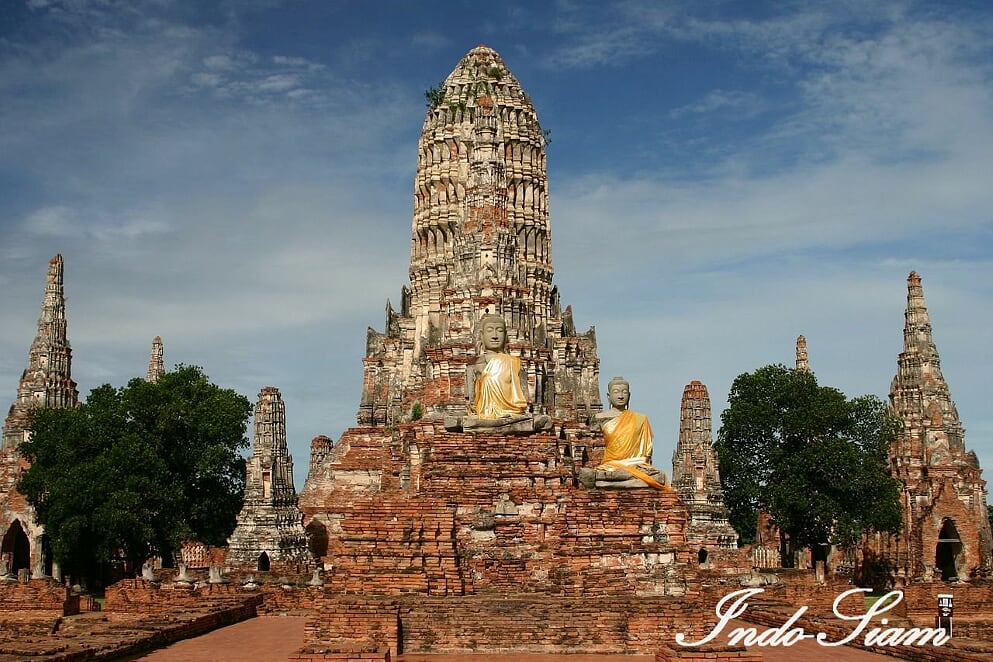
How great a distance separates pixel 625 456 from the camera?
65.0ft

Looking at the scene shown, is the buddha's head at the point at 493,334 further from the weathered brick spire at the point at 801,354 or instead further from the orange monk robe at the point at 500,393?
the weathered brick spire at the point at 801,354

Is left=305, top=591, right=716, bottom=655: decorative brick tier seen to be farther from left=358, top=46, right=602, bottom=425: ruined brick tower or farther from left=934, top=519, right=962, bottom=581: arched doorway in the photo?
left=934, top=519, right=962, bottom=581: arched doorway

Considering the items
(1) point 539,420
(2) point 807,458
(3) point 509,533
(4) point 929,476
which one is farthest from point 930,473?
(3) point 509,533

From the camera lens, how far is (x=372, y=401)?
50688mm

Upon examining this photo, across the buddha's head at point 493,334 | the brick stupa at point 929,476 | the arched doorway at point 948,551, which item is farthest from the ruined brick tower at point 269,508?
the arched doorway at point 948,551

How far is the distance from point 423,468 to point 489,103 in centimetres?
3299

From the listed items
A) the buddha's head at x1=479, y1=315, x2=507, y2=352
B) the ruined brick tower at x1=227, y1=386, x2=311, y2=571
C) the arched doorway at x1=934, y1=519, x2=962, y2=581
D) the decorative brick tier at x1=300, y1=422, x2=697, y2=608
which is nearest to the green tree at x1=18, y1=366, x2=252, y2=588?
the ruined brick tower at x1=227, y1=386, x2=311, y2=571

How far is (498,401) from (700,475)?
18742 mm

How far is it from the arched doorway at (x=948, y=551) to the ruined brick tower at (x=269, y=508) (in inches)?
906

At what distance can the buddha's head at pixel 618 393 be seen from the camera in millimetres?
20969

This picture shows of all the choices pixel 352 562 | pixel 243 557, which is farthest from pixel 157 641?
pixel 243 557

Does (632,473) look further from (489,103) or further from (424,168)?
(424,168)

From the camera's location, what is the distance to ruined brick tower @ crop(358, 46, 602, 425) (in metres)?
43.0

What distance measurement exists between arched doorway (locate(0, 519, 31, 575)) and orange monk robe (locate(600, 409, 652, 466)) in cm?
3078
